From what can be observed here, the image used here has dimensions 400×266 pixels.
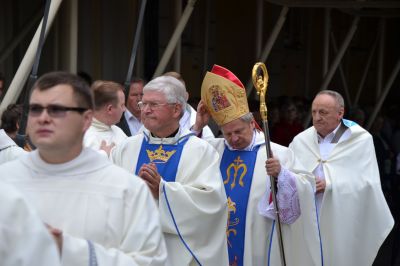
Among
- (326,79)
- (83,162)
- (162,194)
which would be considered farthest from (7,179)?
(326,79)

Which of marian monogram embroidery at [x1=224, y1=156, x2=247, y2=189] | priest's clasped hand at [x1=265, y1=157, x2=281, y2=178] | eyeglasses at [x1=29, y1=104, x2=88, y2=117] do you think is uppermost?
eyeglasses at [x1=29, y1=104, x2=88, y2=117]

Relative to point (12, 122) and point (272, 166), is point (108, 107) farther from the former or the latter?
point (272, 166)

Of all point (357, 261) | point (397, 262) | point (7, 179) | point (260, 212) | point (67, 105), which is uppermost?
point (67, 105)

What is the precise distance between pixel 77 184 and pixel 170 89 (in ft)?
5.72

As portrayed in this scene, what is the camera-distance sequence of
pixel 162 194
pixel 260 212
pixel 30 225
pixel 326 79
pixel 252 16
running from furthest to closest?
pixel 252 16 → pixel 326 79 → pixel 260 212 → pixel 162 194 → pixel 30 225

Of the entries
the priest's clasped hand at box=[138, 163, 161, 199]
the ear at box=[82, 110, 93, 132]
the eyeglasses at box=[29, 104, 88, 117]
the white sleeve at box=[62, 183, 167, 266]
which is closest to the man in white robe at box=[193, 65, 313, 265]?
the priest's clasped hand at box=[138, 163, 161, 199]

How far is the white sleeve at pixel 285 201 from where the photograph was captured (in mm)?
5900

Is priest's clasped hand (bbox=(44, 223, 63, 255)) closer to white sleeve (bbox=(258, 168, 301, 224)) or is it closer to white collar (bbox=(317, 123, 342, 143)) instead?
white sleeve (bbox=(258, 168, 301, 224))

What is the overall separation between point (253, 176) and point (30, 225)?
3.40m

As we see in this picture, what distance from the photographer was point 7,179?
3.43 metres

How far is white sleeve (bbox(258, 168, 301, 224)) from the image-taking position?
5900mm

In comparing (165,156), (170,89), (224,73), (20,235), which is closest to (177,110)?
(170,89)

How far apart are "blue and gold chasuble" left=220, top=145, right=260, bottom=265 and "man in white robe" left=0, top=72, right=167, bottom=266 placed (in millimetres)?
2528

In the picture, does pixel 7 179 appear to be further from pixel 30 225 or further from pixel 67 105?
pixel 30 225
